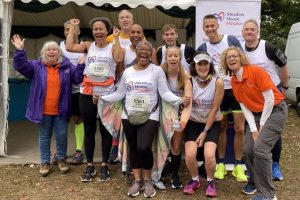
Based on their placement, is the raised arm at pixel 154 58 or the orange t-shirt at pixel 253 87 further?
the raised arm at pixel 154 58

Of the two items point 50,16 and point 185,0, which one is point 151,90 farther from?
point 50,16

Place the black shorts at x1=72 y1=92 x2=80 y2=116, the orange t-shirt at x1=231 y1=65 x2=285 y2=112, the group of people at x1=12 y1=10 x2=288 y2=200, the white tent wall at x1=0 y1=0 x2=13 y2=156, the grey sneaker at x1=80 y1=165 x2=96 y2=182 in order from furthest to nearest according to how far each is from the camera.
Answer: the white tent wall at x1=0 y1=0 x2=13 y2=156 → the black shorts at x1=72 y1=92 x2=80 y2=116 → the grey sneaker at x1=80 y1=165 x2=96 y2=182 → the group of people at x1=12 y1=10 x2=288 y2=200 → the orange t-shirt at x1=231 y1=65 x2=285 y2=112

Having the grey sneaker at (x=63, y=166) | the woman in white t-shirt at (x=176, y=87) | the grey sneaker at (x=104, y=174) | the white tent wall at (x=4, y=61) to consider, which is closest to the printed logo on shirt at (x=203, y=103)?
the woman in white t-shirt at (x=176, y=87)

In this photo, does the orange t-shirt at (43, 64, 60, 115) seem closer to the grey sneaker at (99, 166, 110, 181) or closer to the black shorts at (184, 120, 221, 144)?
the grey sneaker at (99, 166, 110, 181)

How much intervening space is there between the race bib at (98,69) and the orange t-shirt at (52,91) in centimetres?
49

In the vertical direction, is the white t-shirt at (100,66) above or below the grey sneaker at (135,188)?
above

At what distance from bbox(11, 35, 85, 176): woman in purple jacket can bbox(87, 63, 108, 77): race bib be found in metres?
0.20

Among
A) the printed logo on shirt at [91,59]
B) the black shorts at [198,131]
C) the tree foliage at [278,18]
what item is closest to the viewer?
the black shorts at [198,131]

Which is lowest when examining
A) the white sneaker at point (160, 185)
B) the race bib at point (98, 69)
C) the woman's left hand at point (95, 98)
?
the white sneaker at point (160, 185)

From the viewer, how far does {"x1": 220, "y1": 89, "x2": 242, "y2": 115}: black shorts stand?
14.4 ft

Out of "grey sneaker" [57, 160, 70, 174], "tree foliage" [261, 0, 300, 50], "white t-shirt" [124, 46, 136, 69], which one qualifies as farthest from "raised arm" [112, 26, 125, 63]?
"tree foliage" [261, 0, 300, 50]

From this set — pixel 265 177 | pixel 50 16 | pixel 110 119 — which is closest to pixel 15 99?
pixel 50 16

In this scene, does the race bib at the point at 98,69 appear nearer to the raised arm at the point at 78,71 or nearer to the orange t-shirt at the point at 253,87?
the raised arm at the point at 78,71

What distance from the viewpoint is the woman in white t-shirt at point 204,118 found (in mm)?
3980
